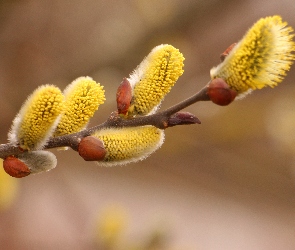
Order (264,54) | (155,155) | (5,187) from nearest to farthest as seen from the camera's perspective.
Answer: (264,54)
(5,187)
(155,155)

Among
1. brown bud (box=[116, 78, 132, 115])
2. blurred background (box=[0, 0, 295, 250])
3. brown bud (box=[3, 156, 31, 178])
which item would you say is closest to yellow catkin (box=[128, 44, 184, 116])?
brown bud (box=[116, 78, 132, 115])

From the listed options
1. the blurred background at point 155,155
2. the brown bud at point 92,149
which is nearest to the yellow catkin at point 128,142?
the brown bud at point 92,149

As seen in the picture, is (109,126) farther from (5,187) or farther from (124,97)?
(5,187)

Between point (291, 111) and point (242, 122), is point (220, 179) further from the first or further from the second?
point (291, 111)

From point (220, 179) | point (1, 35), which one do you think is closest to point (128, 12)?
point (1, 35)

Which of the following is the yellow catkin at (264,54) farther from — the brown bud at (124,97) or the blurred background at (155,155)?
the blurred background at (155,155)

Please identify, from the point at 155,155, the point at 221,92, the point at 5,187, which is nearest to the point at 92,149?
the point at 221,92

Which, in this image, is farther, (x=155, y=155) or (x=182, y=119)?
(x=155, y=155)

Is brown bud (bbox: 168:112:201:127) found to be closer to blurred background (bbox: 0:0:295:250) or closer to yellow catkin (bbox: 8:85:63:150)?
yellow catkin (bbox: 8:85:63:150)
